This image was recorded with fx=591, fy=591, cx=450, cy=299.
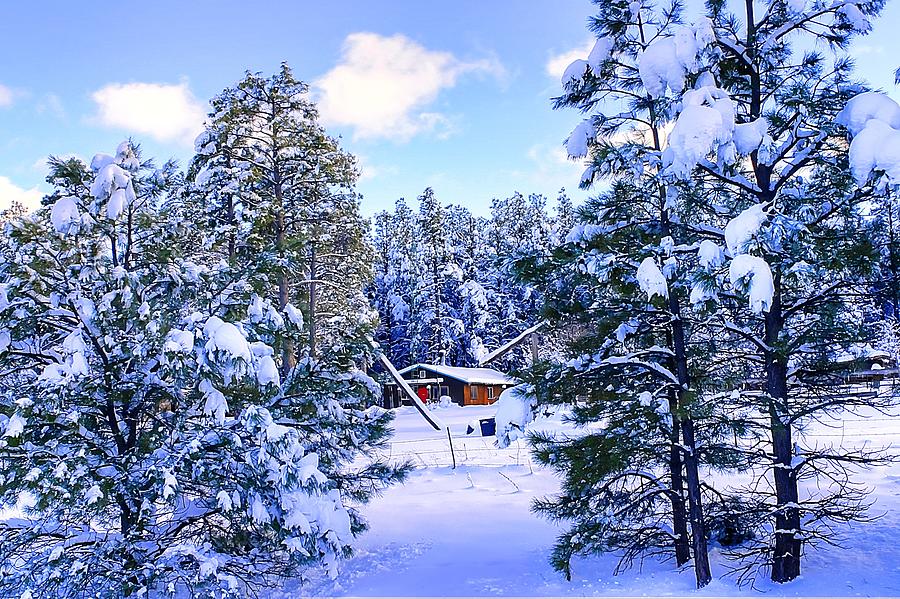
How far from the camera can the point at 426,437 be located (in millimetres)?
26188

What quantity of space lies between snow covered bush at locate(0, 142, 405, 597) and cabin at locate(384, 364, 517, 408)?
3203 cm

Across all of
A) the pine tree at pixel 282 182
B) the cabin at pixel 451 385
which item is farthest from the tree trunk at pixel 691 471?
the cabin at pixel 451 385

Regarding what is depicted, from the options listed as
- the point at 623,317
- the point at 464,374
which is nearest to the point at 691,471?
the point at 623,317

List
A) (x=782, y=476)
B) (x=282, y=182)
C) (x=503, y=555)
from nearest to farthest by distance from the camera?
(x=782, y=476), (x=503, y=555), (x=282, y=182)

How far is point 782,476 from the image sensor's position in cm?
792

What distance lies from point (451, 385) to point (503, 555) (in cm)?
3276

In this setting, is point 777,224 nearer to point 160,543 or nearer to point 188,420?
point 188,420

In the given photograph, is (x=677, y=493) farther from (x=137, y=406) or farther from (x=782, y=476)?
(x=137, y=406)

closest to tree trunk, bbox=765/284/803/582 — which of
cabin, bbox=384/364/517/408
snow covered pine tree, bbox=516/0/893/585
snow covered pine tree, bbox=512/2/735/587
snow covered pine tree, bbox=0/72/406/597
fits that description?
snow covered pine tree, bbox=516/0/893/585

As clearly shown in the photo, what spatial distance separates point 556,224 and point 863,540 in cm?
3834

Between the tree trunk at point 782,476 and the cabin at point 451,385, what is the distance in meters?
31.5

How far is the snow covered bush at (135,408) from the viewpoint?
246 inches

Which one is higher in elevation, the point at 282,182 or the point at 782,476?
the point at 282,182

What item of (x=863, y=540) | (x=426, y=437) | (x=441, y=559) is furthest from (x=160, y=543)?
(x=426, y=437)
